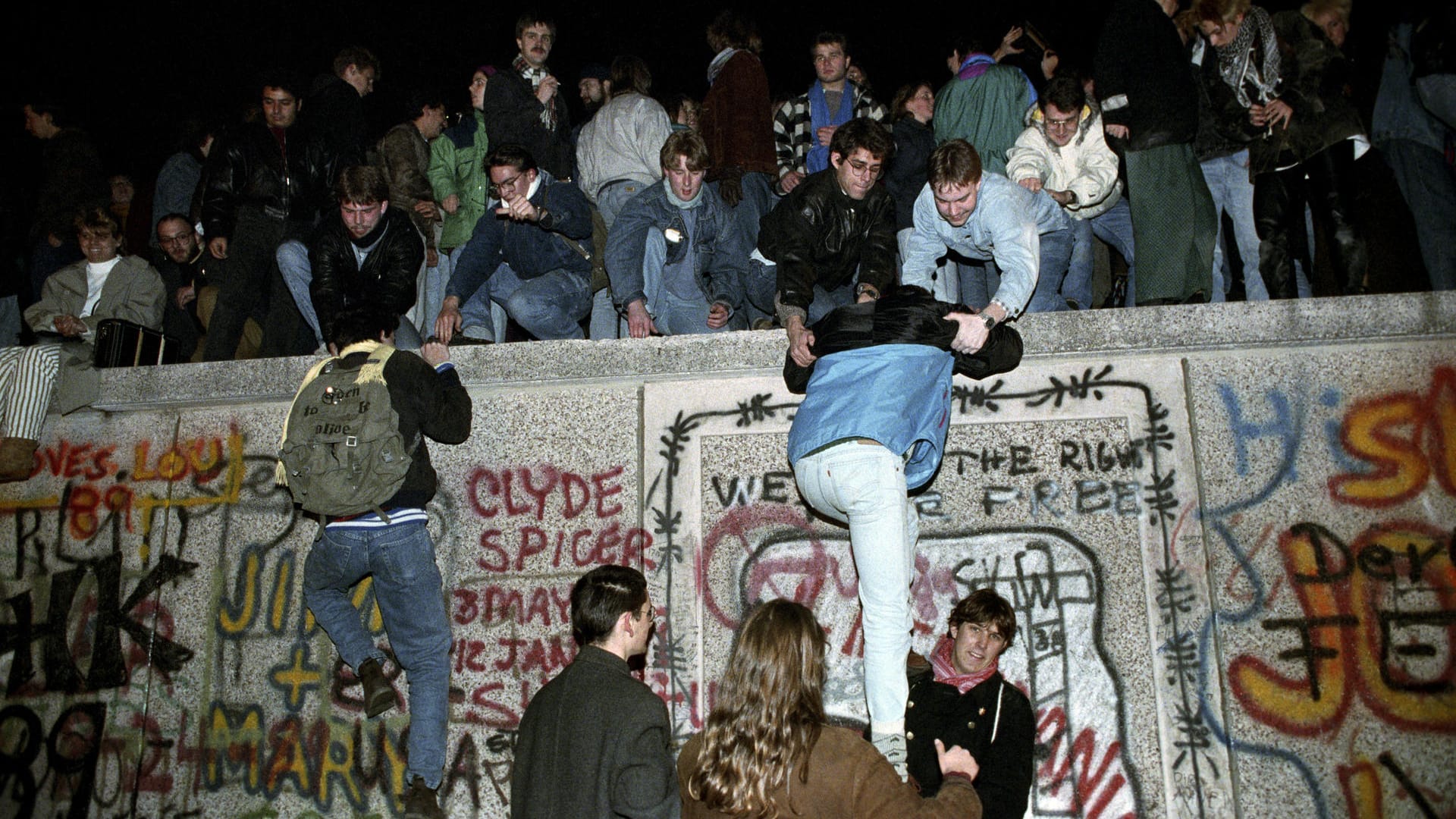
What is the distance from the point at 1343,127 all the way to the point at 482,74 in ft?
18.7

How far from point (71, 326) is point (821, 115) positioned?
5106 mm

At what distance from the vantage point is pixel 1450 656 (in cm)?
532

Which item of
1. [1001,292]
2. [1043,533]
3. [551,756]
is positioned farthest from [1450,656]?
[551,756]

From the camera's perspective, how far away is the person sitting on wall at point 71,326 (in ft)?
22.2

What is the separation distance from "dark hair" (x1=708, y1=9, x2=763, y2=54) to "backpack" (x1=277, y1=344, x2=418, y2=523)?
360 centimetres

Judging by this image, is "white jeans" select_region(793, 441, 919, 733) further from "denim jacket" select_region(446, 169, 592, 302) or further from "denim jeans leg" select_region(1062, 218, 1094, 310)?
"denim jacket" select_region(446, 169, 592, 302)

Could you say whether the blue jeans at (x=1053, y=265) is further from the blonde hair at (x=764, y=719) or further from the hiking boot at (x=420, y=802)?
the hiking boot at (x=420, y=802)

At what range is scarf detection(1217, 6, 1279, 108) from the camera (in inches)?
256

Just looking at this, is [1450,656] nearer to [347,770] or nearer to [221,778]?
[347,770]

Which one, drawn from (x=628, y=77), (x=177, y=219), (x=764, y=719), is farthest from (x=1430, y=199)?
(x=177, y=219)

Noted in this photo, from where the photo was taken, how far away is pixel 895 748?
14.4 feet

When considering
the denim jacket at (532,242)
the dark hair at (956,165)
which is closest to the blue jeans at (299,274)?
the denim jacket at (532,242)

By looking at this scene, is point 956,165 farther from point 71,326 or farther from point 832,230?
point 71,326

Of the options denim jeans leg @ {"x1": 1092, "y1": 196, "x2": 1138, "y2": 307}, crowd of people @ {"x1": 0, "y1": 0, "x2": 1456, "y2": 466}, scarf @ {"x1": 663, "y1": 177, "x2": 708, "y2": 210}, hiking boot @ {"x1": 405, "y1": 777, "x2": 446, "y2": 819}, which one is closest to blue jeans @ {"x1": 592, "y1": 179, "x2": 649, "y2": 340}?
crowd of people @ {"x1": 0, "y1": 0, "x2": 1456, "y2": 466}
